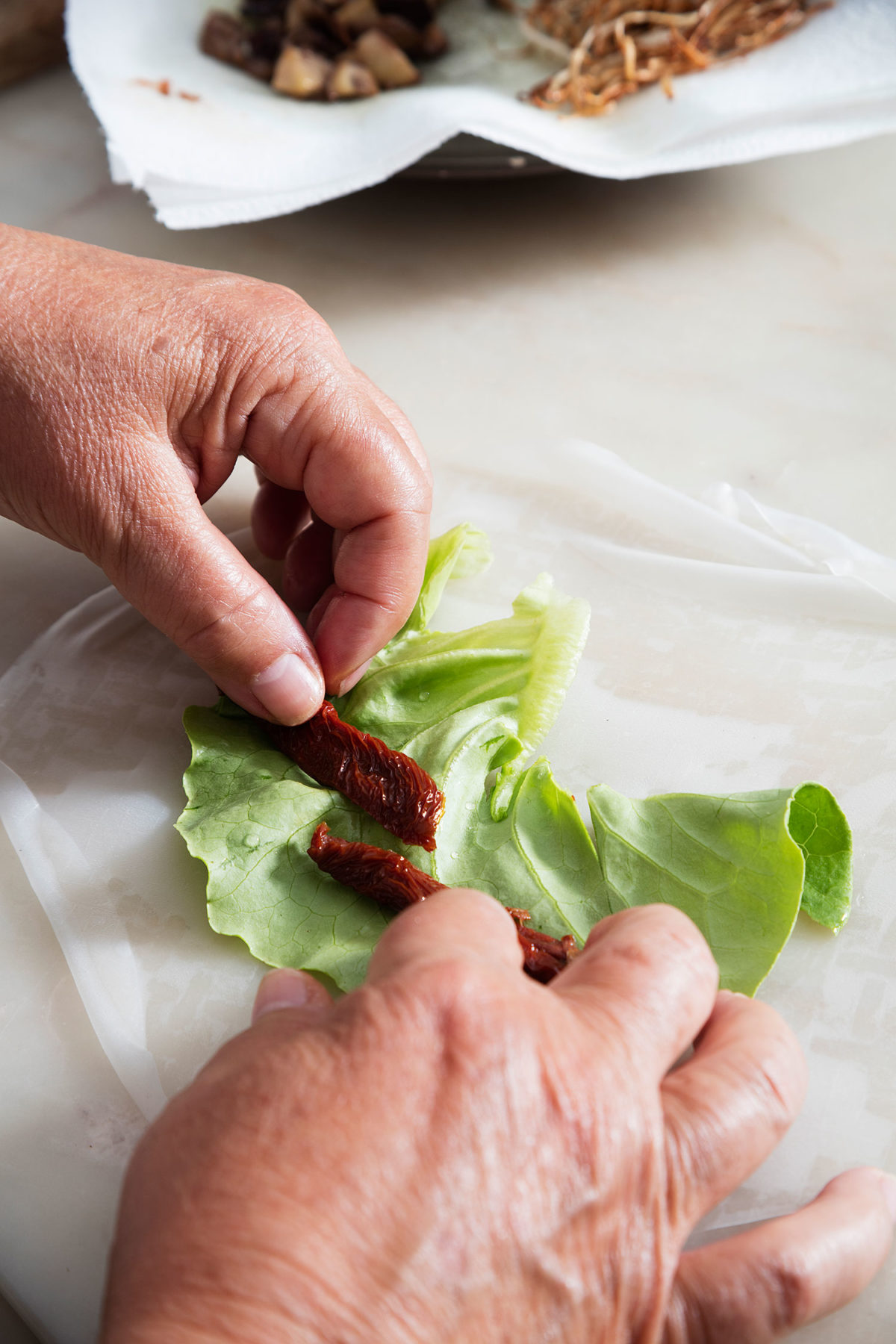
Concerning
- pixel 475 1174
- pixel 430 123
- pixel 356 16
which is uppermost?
pixel 356 16

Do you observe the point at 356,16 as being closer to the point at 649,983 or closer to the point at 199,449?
the point at 199,449

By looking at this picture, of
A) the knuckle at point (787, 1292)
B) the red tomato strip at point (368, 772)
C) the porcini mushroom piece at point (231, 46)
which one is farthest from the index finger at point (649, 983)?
the porcini mushroom piece at point (231, 46)

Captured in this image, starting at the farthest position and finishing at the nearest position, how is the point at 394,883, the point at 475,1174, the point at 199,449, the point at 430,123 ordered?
the point at 430,123 → the point at 199,449 → the point at 394,883 → the point at 475,1174

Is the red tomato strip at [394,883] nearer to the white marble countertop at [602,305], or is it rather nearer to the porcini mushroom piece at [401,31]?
the white marble countertop at [602,305]

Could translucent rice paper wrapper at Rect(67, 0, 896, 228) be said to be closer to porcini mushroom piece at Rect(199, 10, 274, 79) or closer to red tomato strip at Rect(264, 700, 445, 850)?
porcini mushroom piece at Rect(199, 10, 274, 79)

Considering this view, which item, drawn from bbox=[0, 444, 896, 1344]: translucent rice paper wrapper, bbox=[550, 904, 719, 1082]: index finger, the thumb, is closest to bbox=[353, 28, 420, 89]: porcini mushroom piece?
bbox=[0, 444, 896, 1344]: translucent rice paper wrapper

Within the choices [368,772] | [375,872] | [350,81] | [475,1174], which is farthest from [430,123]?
[475,1174]
